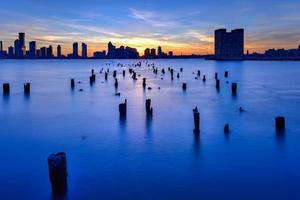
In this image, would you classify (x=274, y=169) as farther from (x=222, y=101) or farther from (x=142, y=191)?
(x=222, y=101)

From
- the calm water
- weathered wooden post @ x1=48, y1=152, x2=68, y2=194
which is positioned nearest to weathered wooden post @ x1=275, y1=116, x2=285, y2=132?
the calm water

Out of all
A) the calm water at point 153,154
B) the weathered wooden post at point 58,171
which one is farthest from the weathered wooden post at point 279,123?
the weathered wooden post at point 58,171

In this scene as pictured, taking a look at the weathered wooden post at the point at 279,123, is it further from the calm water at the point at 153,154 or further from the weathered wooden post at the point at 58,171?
the weathered wooden post at the point at 58,171

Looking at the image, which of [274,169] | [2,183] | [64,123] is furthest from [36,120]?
[274,169]

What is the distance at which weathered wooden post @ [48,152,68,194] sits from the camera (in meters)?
12.5

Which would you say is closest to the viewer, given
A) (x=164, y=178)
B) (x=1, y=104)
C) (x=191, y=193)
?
(x=191, y=193)

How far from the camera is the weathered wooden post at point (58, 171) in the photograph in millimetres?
12492

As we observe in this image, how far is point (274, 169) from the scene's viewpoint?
16.0m

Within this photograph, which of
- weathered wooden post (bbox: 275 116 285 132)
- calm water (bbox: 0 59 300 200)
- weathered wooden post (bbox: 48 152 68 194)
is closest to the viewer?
weathered wooden post (bbox: 48 152 68 194)

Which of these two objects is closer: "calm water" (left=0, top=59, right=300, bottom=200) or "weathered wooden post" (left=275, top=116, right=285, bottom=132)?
"calm water" (left=0, top=59, right=300, bottom=200)

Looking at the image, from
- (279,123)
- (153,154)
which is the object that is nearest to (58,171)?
(153,154)

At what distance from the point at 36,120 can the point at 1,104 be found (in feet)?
36.7

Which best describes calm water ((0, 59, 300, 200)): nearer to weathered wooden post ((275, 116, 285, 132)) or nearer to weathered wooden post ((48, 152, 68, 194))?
weathered wooden post ((48, 152, 68, 194))

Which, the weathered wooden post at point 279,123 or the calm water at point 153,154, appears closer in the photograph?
the calm water at point 153,154
